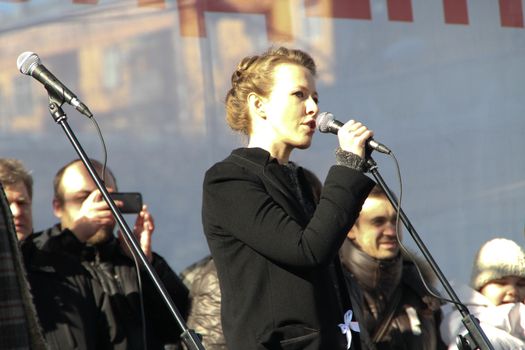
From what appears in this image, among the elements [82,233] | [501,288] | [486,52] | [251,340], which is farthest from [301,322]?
[486,52]

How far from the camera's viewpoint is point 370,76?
4820 mm

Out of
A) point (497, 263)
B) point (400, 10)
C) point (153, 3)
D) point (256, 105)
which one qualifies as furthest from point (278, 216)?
point (400, 10)

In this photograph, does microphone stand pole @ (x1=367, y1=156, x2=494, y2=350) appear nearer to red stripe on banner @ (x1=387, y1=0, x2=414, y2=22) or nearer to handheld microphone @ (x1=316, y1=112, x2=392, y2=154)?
handheld microphone @ (x1=316, y1=112, x2=392, y2=154)

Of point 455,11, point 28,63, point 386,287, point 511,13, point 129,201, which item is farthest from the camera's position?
point 511,13

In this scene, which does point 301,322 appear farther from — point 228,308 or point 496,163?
point 496,163

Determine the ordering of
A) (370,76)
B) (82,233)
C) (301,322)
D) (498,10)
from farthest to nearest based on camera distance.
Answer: (498,10), (370,76), (82,233), (301,322)

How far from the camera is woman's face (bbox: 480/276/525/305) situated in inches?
163

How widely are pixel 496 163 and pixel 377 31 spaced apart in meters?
0.87

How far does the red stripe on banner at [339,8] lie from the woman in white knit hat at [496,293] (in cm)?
127

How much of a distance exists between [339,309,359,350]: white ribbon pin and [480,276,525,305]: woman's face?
5.54ft

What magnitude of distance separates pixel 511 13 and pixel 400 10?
63 cm

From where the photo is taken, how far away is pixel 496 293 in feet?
13.6

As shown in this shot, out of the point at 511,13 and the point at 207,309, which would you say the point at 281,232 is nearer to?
the point at 207,309

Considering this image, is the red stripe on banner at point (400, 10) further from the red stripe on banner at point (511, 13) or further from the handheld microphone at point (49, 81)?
the handheld microphone at point (49, 81)
